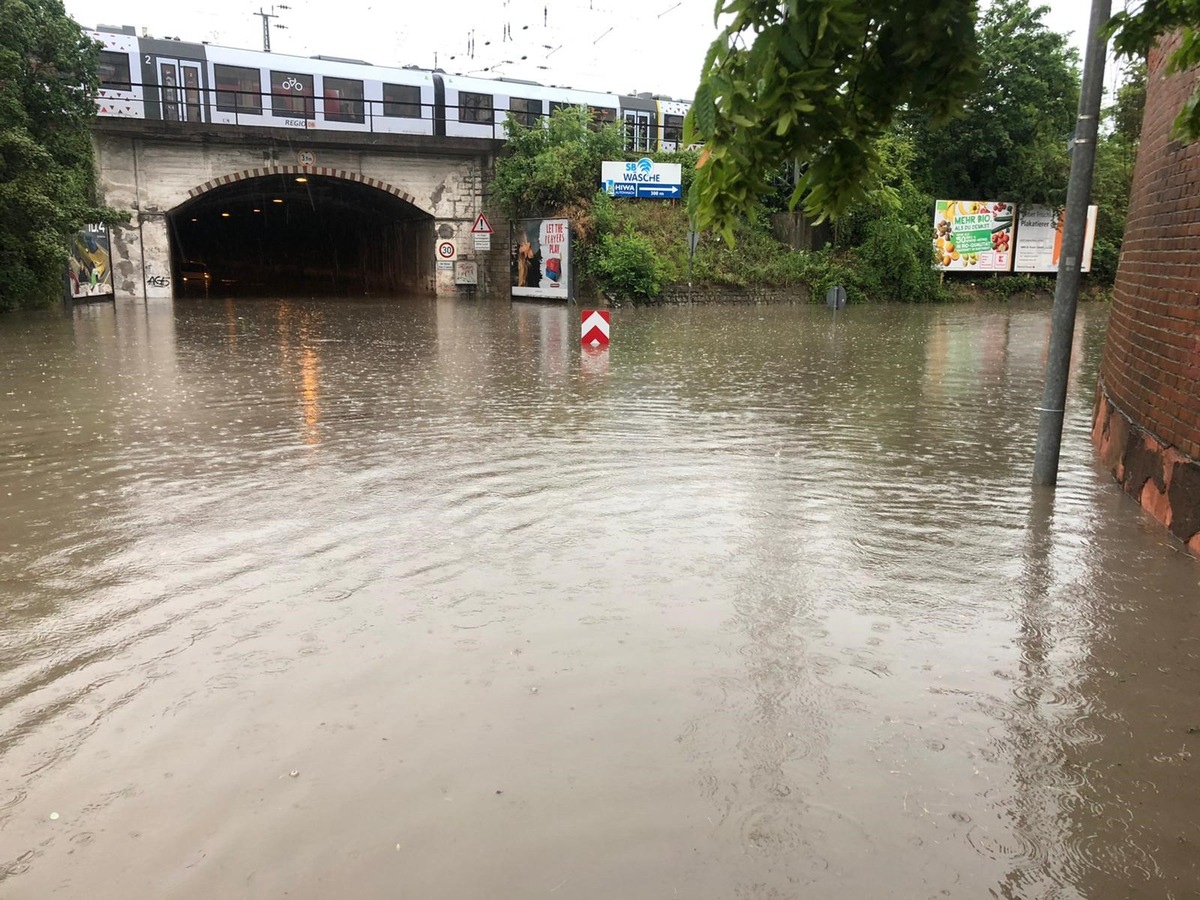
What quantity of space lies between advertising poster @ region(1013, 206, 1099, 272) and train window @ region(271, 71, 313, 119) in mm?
27707

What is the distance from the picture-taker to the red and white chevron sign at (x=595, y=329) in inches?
646

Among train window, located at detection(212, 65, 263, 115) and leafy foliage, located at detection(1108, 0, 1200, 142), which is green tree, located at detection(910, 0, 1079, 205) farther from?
leafy foliage, located at detection(1108, 0, 1200, 142)

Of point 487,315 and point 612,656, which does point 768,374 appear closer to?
point 612,656

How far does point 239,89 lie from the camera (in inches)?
1207

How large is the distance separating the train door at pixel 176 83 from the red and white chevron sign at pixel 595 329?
19.7 metres

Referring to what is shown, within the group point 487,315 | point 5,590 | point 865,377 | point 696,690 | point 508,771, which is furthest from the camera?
point 487,315

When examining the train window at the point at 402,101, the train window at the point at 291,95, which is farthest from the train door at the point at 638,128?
Answer: the train window at the point at 291,95

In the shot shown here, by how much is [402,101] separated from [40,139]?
1326 centimetres

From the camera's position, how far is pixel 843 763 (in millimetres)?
3387

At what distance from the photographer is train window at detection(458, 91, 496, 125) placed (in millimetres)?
34156

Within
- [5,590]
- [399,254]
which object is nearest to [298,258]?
[399,254]

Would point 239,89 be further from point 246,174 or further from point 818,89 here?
point 818,89

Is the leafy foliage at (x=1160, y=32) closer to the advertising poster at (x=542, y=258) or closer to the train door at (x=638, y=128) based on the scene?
the advertising poster at (x=542, y=258)

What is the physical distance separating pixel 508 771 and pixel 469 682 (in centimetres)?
71
